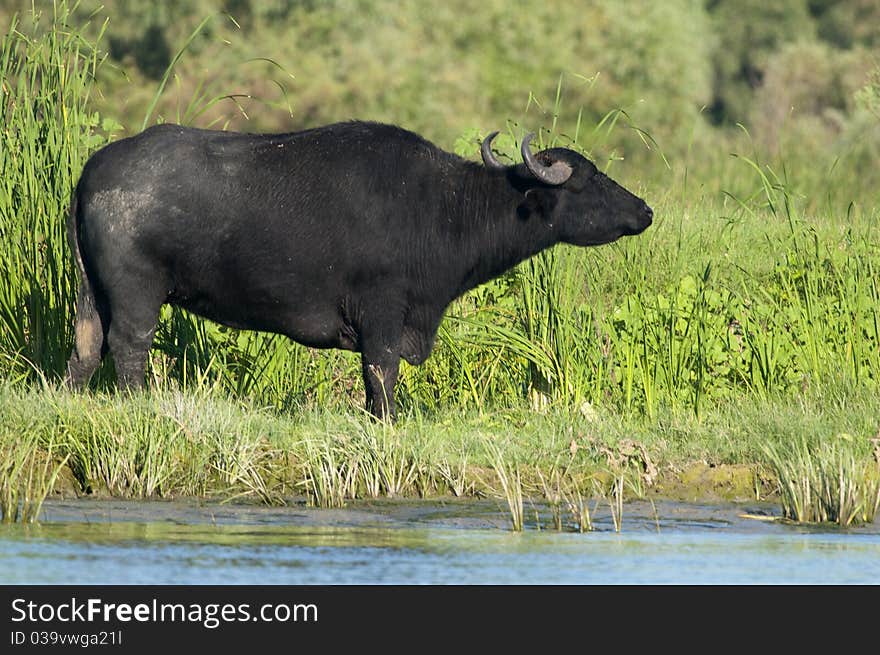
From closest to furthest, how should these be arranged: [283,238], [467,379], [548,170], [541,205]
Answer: [283,238], [548,170], [541,205], [467,379]

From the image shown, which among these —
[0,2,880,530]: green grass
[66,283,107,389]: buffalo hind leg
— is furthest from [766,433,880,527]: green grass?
[66,283,107,389]: buffalo hind leg

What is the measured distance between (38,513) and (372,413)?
2.69 m

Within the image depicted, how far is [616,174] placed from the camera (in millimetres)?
24531

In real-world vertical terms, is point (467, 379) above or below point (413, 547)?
above

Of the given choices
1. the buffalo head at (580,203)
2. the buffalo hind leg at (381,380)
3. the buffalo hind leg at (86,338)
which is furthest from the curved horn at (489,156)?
the buffalo hind leg at (86,338)

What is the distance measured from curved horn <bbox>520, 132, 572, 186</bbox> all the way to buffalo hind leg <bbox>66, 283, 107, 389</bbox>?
2.76 m

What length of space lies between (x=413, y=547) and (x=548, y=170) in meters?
3.45

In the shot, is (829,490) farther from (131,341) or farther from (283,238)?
(131,341)

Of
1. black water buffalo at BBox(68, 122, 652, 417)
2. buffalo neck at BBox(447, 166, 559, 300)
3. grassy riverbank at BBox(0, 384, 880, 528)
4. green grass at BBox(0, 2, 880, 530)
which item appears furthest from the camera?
buffalo neck at BBox(447, 166, 559, 300)

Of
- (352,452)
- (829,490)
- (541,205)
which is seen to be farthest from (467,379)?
(829,490)

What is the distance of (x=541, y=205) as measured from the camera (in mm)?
10797

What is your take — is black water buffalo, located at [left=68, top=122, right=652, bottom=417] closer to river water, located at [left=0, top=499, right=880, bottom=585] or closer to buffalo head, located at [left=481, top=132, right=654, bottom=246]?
buffalo head, located at [left=481, top=132, right=654, bottom=246]

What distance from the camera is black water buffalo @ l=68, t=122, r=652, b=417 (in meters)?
9.93

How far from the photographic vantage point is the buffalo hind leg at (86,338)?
10.2 m
